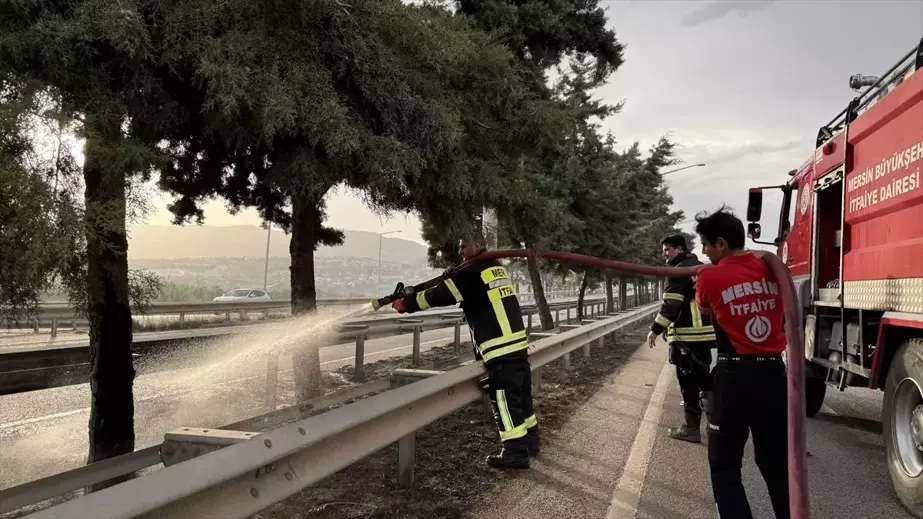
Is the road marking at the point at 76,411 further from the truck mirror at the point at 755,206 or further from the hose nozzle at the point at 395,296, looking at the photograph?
the truck mirror at the point at 755,206

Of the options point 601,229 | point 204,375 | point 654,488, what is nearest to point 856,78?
point 654,488

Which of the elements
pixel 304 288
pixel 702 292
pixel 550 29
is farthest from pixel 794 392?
pixel 550 29

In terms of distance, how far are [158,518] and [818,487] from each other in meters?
4.42

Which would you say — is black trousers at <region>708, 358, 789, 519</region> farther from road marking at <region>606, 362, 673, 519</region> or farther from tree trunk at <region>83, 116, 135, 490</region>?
tree trunk at <region>83, 116, 135, 490</region>

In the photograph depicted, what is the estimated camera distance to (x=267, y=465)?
2.48 metres

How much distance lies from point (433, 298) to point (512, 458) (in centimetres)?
130

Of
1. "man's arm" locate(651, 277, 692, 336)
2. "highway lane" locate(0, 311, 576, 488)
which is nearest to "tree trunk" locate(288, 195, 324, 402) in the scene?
"highway lane" locate(0, 311, 576, 488)

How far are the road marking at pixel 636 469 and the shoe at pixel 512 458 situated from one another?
678 millimetres

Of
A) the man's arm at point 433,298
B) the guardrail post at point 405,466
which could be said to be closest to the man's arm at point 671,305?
the man's arm at point 433,298

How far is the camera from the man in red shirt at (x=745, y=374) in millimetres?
3234

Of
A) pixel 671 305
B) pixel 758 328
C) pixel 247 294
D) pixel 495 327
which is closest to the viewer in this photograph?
pixel 758 328

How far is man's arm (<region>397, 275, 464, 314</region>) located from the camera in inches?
187

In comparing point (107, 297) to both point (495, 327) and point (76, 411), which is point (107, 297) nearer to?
point (495, 327)

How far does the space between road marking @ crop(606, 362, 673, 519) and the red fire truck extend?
1645 mm
